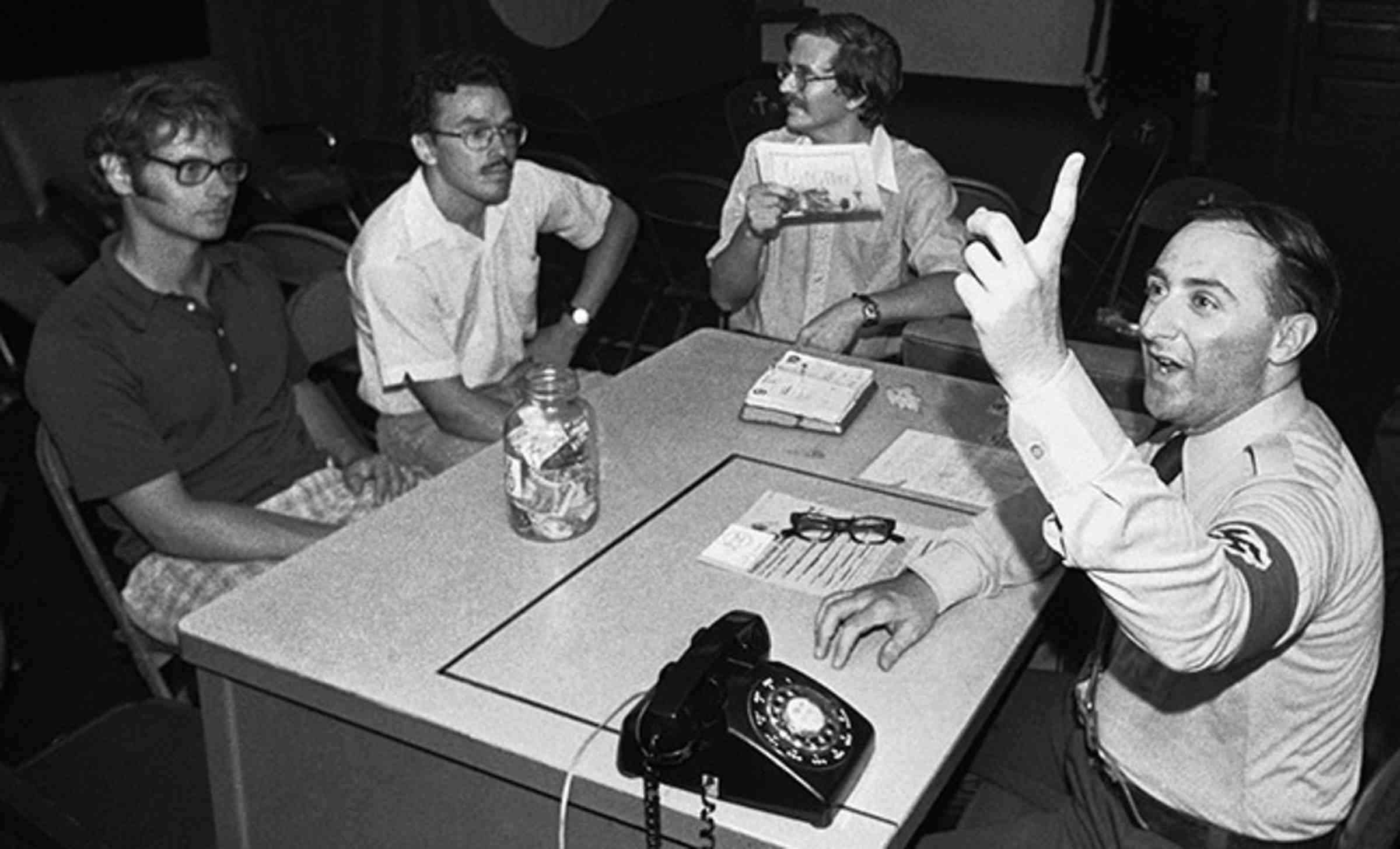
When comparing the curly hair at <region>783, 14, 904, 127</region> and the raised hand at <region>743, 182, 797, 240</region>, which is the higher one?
the curly hair at <region>783, 14, 904, 127</region>

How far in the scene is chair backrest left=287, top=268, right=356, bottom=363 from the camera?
9.98ft

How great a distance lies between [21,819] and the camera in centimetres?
195

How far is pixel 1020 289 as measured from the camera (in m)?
1.34

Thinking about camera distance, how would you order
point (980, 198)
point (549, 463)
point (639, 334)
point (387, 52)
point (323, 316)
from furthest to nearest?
point (387, 52), point (639, 334), point (980, 198), point (323, 316), point (549, 463)

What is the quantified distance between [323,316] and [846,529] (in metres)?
1.43

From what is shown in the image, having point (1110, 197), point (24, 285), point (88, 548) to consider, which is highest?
point (88, 548)

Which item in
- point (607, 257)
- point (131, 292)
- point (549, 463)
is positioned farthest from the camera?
point (607, 257)

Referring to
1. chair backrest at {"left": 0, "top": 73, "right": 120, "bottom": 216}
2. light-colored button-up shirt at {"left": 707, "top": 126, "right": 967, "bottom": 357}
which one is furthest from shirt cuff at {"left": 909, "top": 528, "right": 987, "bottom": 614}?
chair backrest at {"left": 0, "top": 73, "right": 120, "bottom": 216}

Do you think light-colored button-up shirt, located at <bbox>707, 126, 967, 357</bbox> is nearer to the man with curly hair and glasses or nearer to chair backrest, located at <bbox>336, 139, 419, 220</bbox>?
the man with curly hair and glasses

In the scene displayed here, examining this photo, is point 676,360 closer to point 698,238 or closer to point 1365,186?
point 698,238

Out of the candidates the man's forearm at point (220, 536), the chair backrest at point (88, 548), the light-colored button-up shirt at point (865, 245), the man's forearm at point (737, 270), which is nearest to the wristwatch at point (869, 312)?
the light-colored button-up shirt at point (865, 245)

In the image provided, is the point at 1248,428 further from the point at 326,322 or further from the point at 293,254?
the point at 293,254

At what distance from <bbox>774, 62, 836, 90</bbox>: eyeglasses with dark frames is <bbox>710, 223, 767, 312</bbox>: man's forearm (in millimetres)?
331

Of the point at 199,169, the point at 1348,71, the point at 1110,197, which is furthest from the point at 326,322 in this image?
the point at 1348,71
